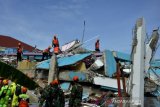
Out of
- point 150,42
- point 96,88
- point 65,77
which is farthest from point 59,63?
point 150,42

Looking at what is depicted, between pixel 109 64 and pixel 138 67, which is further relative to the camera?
pixel 109 64

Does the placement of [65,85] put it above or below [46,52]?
below

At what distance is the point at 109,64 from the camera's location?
2153cm

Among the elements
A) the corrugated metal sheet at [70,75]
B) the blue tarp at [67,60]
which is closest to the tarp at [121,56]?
the blue tarp at [67,60]

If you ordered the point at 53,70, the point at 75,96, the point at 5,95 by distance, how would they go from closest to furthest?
the point at 75,96 → the point at 5,95 → the point at 53,70

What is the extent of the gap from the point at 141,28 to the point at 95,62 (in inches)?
338

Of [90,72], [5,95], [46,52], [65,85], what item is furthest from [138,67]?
[46,52]

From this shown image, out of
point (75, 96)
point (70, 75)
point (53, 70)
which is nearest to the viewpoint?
point (75, 96)

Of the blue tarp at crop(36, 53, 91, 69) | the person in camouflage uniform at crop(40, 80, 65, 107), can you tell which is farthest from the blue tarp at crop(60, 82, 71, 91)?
the person in camouflage uniform at crop(40, 80, 65, 107)

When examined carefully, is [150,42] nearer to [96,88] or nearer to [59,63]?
[96,88]

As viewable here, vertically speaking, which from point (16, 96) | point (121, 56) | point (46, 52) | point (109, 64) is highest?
point (46, 52)

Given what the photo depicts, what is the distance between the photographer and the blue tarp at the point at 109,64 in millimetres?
20833

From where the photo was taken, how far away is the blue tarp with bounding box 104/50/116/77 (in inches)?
820

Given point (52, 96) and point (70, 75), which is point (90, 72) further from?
point (52, 96)
